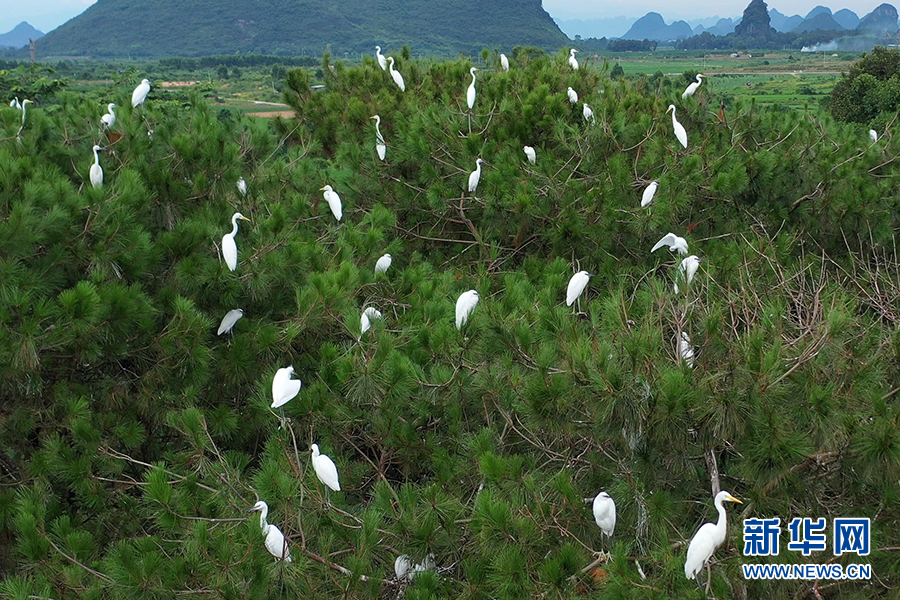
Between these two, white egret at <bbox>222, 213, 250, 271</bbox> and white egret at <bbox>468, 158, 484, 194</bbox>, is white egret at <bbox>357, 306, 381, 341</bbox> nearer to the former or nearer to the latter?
white egret at <bbox>222, 213, 250, 271</bbox>

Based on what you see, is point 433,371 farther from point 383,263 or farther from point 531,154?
point 531,154

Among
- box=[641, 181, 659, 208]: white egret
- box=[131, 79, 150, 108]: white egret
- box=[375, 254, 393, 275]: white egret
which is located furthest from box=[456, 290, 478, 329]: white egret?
box=[131, 79, 150, 108]: white egret

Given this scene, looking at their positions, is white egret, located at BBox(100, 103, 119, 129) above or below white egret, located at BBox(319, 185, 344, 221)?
above

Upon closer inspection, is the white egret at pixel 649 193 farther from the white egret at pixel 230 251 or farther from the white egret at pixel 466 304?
the white egret at pixel 230 251

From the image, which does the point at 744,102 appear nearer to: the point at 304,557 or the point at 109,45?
the point at 304,557

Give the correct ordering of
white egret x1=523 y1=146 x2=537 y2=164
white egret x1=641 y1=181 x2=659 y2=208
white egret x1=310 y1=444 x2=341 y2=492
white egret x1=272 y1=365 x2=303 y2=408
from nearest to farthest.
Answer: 1. white egret x1=310 y1=444 x2=341 y2=492
2. white egret x1=272 y1=365 x2=303 y2=408
3. white egret x1=641 y1=181 x2=659 y2=208
4. white egret x1=523 y1=146 x2=537 y2=164

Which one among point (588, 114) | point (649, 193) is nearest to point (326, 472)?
point (649, 193)

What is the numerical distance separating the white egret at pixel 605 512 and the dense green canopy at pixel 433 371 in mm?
74

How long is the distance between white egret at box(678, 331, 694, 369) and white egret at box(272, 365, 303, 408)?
5.08 ft

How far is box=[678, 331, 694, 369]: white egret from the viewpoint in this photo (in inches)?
88.7

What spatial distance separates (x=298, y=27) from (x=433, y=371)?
8017cm

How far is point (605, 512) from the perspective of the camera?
2258 mm

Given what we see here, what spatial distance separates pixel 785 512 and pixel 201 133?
364 centimetres

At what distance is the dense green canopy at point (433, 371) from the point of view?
6.93 ft
